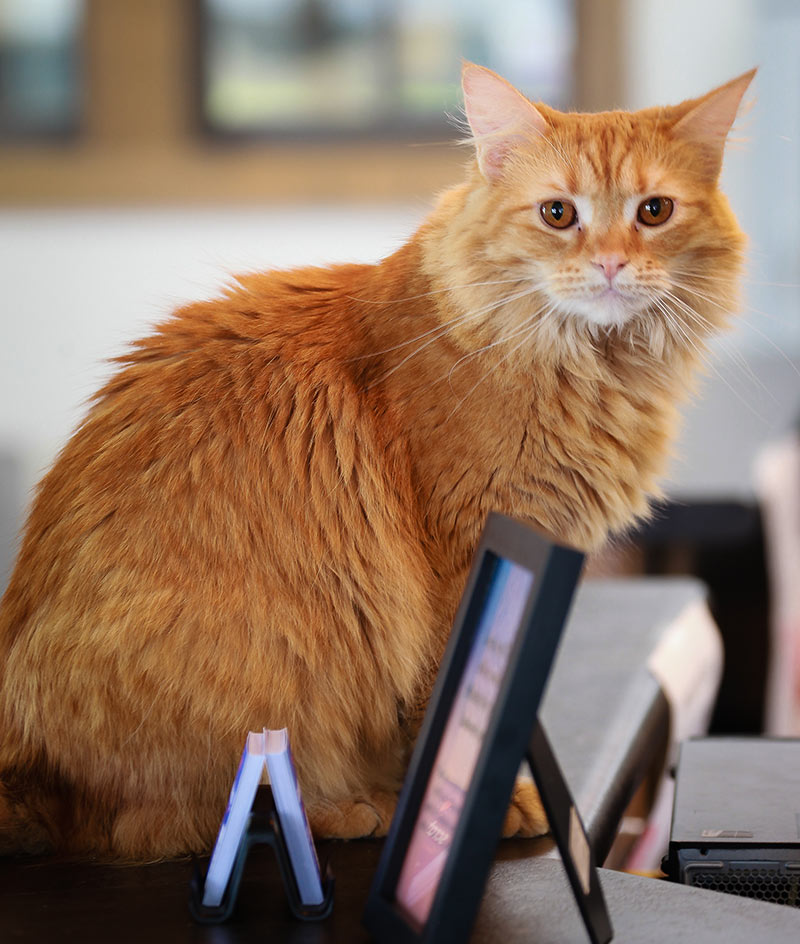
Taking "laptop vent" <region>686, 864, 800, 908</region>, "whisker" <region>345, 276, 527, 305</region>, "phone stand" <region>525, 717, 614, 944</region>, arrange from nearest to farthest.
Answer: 1. "phone stand" <region>525, 717, 614, 944</region>
2. "laptop vent" <region>686, 864, 800, 908</region>
3. "whisker" <region>345, 276, 527, 305</region>

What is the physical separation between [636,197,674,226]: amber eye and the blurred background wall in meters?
2.69

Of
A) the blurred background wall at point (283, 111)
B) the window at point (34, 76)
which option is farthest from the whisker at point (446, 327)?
the window at point (34, 76)

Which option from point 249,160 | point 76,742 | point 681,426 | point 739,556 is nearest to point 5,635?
point 76,742

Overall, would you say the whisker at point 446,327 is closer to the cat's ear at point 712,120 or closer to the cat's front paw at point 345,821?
the cat's ear at point 712,120

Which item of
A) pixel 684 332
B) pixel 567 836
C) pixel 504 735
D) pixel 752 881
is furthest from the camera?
pixel 684 332

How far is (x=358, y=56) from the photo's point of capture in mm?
3725

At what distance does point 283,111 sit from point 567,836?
334cm

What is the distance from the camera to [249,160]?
370 cm

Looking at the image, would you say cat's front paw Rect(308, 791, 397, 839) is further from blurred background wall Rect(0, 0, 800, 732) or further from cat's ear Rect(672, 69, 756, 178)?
blurred background wall Rect(0, 0, 800, 732)

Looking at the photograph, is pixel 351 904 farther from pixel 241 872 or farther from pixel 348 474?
pixel 348 474

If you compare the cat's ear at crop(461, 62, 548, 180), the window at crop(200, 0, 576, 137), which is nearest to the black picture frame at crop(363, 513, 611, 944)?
the cat's ear at crop(461, 62, 548, 180)

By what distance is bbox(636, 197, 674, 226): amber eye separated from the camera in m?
1.01

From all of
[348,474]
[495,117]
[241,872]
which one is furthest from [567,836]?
[495,117]

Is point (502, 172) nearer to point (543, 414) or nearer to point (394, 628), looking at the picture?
point (543, 414)
